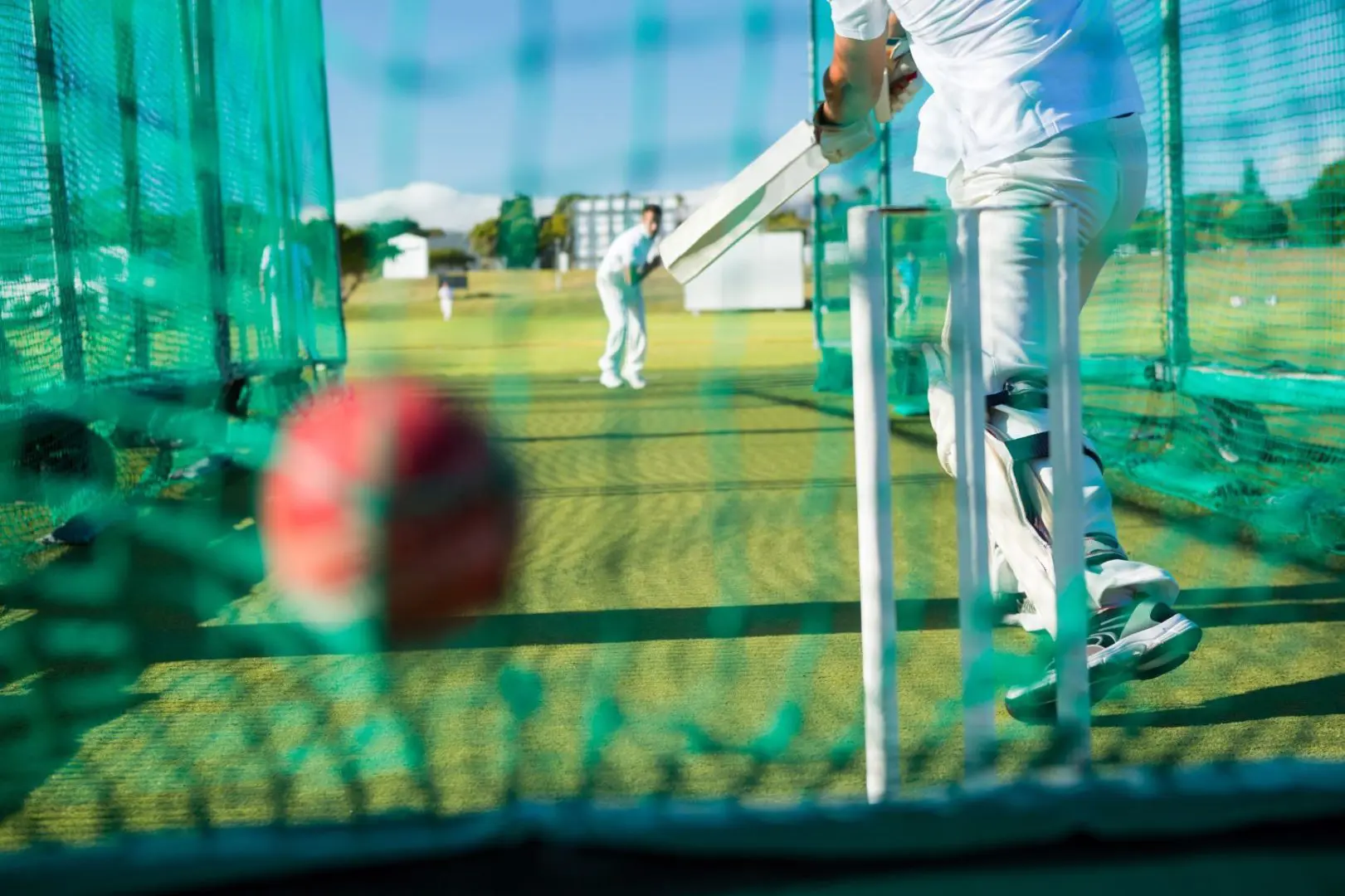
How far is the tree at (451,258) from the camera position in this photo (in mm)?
2422

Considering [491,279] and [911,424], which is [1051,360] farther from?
[911,424]

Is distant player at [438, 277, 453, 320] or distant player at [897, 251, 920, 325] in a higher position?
distant player at [897, 251, 920, 325]

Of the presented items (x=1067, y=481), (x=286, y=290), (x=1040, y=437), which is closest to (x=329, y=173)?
(x=1040, y=437)

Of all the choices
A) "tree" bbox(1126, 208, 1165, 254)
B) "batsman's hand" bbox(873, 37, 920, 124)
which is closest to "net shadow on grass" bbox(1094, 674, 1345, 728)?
"batsman's hand" bbox(873, 37, 920, 124)

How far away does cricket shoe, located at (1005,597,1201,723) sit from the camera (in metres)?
2.40

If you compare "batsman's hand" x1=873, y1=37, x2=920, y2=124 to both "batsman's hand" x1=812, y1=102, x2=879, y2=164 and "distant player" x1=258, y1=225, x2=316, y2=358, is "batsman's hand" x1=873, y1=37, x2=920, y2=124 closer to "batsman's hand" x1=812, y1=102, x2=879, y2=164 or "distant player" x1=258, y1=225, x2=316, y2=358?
"batsman's hand" x1=812, y1=102, x2=879, y2=164

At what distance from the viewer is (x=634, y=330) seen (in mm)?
11898

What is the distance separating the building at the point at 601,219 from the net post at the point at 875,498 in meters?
0.99

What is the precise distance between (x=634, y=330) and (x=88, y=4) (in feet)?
→ 23.2

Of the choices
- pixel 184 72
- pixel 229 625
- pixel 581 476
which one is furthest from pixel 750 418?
pixel 229 625

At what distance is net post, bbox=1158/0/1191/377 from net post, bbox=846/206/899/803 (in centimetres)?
448

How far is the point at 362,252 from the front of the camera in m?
2.38

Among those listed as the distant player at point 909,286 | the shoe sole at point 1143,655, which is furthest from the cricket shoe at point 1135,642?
the distant player at point 909,286

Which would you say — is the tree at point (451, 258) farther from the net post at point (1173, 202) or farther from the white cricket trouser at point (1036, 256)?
the net post at point (1173, 202)
